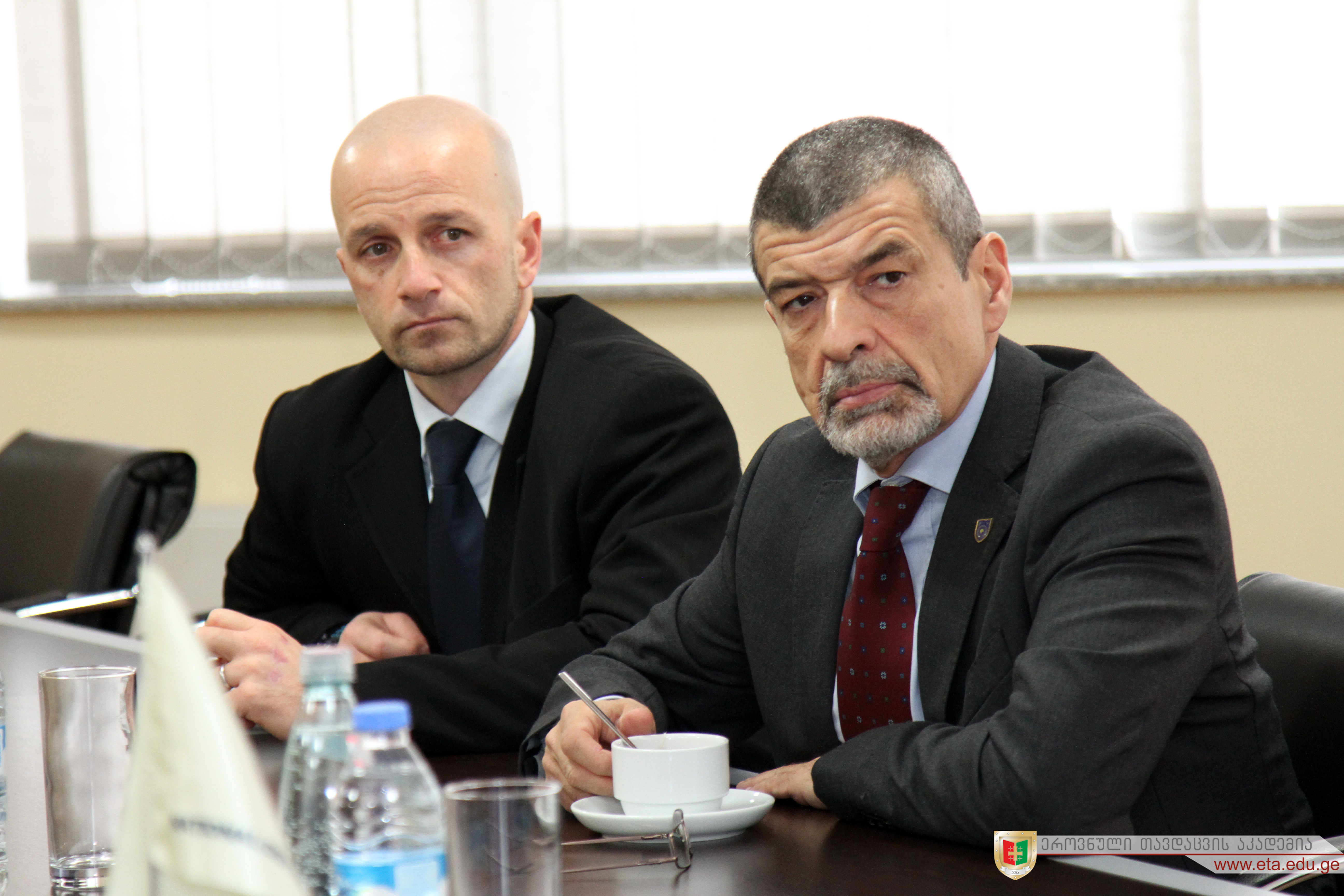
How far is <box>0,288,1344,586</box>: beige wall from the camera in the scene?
10.5ft

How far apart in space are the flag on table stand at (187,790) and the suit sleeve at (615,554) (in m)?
1.07

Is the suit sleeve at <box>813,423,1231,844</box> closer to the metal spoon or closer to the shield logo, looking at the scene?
the shield logo

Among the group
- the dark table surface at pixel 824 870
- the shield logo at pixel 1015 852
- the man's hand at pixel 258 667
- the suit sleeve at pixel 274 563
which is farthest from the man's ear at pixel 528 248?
the shield logo at pixel 1015 852

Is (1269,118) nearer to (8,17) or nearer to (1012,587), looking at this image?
(1012,587)

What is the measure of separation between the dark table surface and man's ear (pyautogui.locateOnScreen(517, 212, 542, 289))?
1.31 m

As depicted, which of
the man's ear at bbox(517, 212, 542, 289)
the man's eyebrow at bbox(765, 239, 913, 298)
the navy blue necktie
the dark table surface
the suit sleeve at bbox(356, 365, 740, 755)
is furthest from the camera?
the man's ear at bbox(517, 212, 542, 289)

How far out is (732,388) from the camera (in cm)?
369

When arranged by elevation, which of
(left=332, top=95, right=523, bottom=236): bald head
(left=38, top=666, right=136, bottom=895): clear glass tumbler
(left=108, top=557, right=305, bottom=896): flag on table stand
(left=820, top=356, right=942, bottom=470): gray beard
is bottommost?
(left=38, top=666, right=136, bottom=895): clear glass tumbler

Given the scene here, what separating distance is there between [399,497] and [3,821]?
3.92 feet

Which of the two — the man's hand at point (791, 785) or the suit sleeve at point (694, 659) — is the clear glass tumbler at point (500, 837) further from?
the suit sleeve at point (694, 659)

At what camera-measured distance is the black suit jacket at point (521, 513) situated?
76.6 inches

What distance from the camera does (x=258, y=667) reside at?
1793 millimetres

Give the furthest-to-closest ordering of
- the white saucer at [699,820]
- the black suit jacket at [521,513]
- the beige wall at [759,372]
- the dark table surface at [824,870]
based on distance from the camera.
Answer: the beige wall at [759,372]
the black suit jacket at [521,513]
the white saucer at [699,820]
the dark table surface at [824,870]

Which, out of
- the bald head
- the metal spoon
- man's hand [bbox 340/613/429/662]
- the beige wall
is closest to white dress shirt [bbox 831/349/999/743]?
the metal spoon
